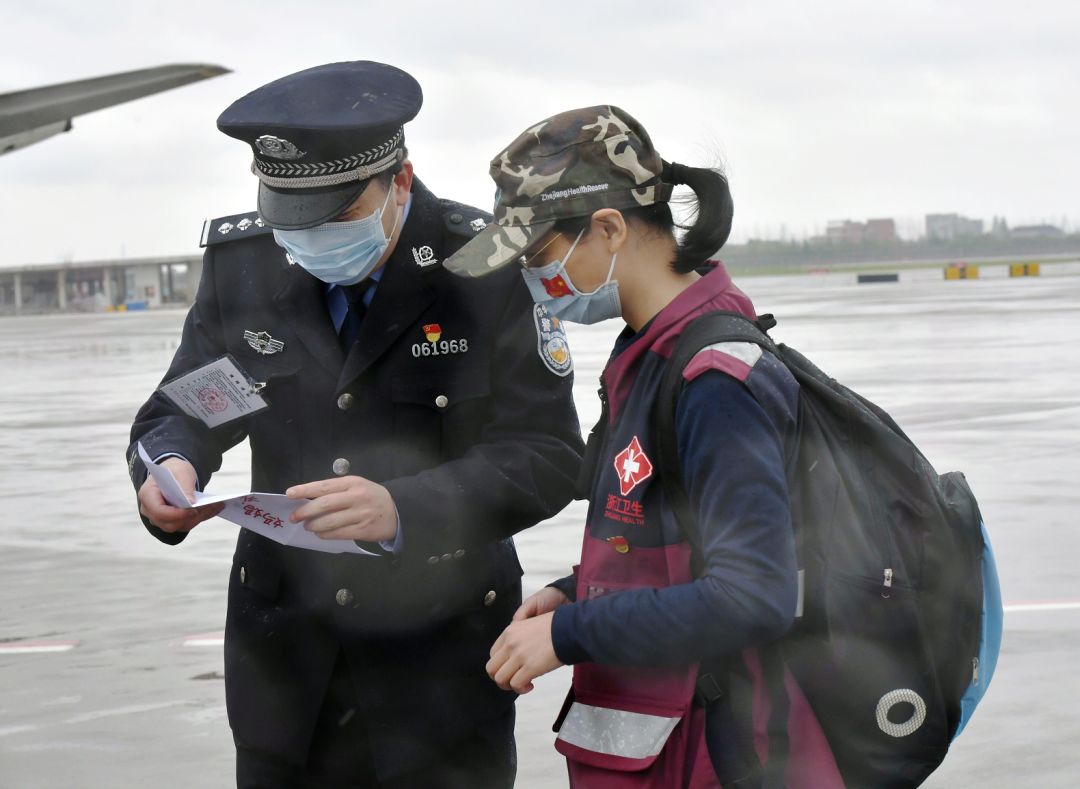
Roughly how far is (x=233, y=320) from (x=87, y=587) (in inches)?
234

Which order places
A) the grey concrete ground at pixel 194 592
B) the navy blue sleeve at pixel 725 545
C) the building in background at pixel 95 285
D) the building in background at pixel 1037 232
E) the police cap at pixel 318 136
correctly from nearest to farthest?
1. the navy blue sleeve at pixel 725 545
2. the police cap at pixel 318 136
3. the grey concrete ground at pixel 194 592
4. the building in background at pixel 95 285
5. the building in background at pixel 1037 232

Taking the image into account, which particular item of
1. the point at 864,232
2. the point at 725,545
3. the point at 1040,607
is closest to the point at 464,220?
the point at 725,545

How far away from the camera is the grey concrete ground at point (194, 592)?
5.45 meters

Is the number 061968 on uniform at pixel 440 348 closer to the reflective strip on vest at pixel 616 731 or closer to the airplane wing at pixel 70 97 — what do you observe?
Answer: the reflective strip on vest at pixel 616 731

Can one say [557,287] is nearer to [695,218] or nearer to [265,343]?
[695,218]

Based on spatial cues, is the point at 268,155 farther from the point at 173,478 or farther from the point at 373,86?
the point at 173,478

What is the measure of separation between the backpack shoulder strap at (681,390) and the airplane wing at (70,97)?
15950mm

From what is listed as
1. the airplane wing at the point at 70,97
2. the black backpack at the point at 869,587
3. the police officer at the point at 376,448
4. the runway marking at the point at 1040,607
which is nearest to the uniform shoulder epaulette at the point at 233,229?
A: the police officer at the point at 376,448

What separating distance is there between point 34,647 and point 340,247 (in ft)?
16.7

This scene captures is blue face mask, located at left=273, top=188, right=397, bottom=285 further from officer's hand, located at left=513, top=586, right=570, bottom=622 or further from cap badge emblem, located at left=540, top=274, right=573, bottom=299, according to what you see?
officer's hand, located at left=513, top=586, right=570, bottom=622

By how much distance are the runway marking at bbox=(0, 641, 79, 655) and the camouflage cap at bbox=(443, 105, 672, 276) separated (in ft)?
18.0

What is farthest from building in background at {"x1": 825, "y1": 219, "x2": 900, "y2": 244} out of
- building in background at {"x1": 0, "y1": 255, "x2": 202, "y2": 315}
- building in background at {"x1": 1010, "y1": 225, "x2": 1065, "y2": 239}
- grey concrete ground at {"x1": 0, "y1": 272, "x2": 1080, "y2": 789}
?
grey concrete ground at {"x1": 0, "y1": 272, "x2": 1080, "y2": 789}

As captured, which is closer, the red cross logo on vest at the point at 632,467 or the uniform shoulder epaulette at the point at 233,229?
the red cross logo on vest at the point at 632,467

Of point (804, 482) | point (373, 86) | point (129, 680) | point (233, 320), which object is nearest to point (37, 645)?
point (129, 680)
